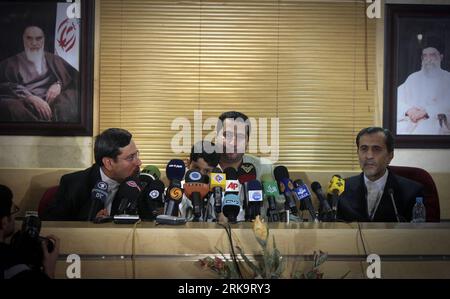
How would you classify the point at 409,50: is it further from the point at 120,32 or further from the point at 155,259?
the point at 155,259

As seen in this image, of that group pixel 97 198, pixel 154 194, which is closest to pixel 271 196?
pixel 154 194

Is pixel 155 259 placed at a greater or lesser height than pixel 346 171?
lesser

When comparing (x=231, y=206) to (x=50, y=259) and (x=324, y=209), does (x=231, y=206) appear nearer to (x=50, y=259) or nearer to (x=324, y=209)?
(x=324, y=209)

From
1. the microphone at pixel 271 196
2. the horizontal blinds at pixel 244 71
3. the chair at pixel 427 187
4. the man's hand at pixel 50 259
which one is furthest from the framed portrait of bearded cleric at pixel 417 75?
the man's hand at pixel 50 259

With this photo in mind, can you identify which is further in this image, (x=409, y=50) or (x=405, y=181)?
(x=409, y=50)

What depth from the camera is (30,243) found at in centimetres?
161

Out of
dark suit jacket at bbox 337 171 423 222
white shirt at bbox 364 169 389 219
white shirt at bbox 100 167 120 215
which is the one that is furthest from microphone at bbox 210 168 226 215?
white shirt at bbox 364 169 389 219

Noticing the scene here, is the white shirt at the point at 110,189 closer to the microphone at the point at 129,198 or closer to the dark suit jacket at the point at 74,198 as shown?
the dark suit jacket at the point at 74,198

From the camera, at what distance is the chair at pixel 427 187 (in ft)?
9.50
